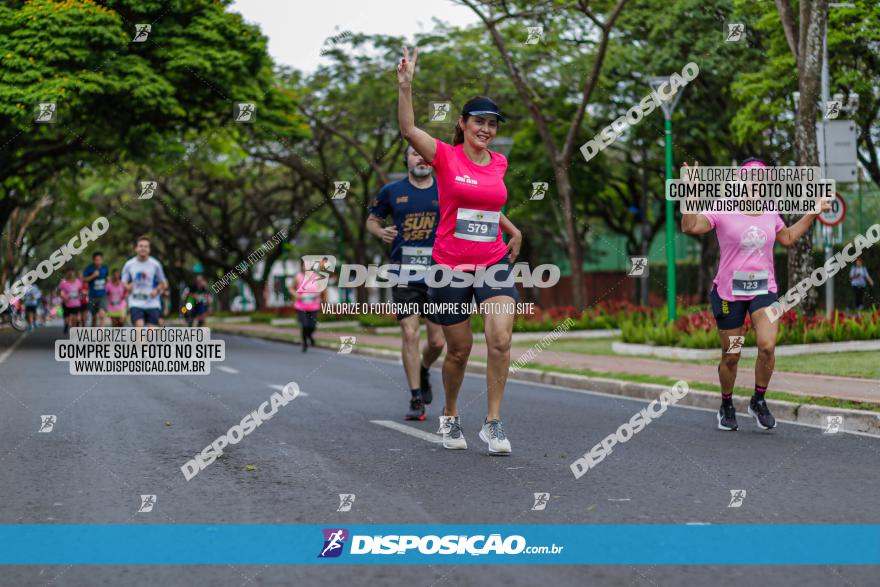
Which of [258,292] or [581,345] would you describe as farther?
[258,292]

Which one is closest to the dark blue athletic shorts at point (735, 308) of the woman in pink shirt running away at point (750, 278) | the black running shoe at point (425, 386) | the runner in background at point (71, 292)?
the woman in pink shirt running away at point (750, 278)

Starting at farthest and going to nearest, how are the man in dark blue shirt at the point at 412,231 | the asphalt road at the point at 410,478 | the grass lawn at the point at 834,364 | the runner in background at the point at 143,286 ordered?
the runner in background at the point at 143,286, the grass lawn at the point at 834,364, the man in dark blue shirt at the point at 412,231, the asphalt road at the point at 410,478

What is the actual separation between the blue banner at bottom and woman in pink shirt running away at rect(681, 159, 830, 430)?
136 inches

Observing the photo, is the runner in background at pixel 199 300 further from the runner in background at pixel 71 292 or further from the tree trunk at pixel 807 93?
the tree trunk at pixel 807 93

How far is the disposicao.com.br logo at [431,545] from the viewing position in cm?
435

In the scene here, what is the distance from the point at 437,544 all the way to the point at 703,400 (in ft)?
21.1

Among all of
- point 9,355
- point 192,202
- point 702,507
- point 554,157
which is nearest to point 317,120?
point 554,157

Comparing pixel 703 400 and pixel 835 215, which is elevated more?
pixel 835 215

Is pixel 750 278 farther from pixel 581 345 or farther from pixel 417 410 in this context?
pixel 581 345

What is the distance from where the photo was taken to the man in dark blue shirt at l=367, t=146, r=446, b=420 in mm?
8758

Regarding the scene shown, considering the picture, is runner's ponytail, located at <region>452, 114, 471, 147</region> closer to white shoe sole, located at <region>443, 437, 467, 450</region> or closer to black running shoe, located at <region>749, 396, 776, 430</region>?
white shoe sole, located at <region>443, 437, 467, 450</region>

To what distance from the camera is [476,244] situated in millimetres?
6742

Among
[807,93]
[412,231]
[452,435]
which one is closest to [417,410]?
[412,231]

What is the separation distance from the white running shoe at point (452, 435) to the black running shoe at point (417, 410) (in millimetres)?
1815
